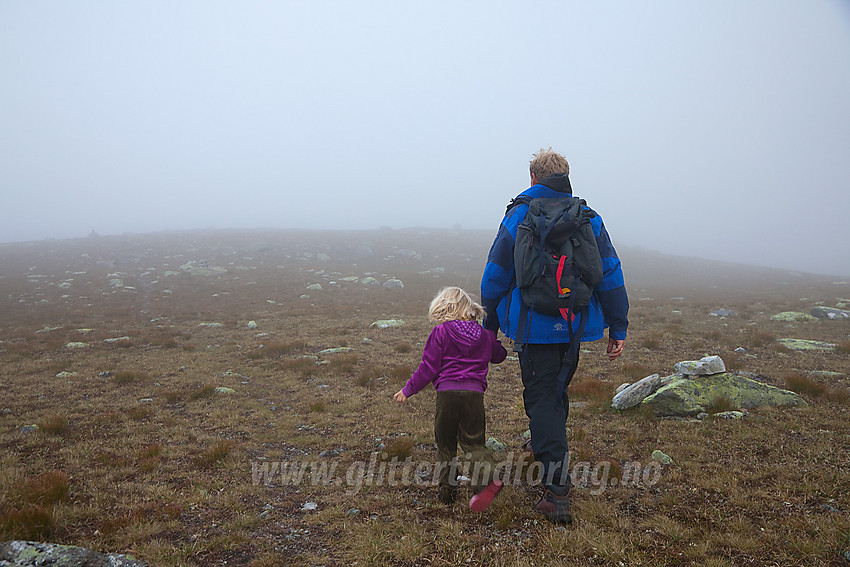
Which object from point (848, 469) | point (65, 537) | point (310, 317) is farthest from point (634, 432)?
point (310, 317)

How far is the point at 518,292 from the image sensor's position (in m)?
4.56

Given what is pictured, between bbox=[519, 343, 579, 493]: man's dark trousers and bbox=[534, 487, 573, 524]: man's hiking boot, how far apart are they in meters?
0.12

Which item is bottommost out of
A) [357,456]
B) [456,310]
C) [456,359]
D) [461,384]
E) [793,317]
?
[357,456]

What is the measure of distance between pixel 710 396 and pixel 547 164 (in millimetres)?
6419

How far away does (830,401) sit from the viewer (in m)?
8.00

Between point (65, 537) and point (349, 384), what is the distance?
7320 millimetres

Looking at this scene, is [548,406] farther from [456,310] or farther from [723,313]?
[723,313]

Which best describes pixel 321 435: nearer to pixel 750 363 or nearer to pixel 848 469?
pixel 848 469

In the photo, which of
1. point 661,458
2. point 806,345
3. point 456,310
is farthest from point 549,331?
point 806,345

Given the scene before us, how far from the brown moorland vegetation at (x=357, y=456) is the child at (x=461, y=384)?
1.84 feet

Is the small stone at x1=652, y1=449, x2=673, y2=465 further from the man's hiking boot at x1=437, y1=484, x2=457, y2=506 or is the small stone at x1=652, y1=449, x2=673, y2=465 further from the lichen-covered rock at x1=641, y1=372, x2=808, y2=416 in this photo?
the man's hiking boot at x1=437, y1=484, x2=457, y2=506

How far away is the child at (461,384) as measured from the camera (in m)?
4.67

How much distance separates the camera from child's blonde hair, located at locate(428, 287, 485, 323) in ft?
15.9

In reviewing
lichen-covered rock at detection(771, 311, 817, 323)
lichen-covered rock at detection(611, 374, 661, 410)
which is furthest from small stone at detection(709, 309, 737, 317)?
lichen-covered rock at detection(611, 374, 661, 410)
